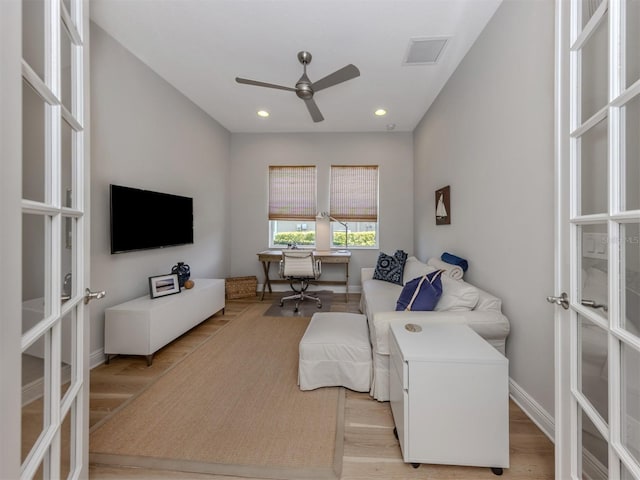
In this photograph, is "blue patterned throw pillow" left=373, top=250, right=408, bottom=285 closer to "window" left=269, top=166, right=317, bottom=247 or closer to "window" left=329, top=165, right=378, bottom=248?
"window" left=329, top=165, right=378, bottom=248

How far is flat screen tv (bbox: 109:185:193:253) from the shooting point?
237 centimetres

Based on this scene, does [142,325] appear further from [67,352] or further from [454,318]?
[454,318]

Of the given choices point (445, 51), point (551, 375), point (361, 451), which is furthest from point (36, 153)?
point (445, 51)

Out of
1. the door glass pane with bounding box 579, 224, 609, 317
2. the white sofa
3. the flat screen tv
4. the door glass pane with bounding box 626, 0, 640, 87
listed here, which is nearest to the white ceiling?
the flat screen tv

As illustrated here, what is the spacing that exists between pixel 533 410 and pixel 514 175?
4.77 ft

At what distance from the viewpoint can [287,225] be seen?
4.96 metres

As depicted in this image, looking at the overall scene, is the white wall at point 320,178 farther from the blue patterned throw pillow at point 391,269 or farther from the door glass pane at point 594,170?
the door glass pane at point 594,170

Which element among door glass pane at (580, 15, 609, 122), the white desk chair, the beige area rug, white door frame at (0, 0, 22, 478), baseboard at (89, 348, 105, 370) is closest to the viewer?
white door frame at (0, 0, 22, 478)

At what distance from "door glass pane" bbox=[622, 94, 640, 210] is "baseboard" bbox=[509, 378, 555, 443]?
1.34 meters

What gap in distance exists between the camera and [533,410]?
62.6 inches

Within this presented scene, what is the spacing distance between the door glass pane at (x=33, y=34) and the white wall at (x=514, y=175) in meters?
2.14

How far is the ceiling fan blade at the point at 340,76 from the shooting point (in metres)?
2.24

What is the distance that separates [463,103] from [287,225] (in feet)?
10.7

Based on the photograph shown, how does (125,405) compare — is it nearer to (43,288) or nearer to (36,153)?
(43,288)
